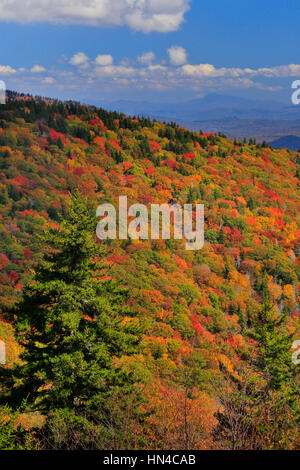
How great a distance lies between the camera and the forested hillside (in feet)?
40.0

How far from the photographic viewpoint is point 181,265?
71.3 m

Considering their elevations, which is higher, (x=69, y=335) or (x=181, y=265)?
(x=69, y=335)

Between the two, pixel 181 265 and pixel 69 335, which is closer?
pixel 69 335

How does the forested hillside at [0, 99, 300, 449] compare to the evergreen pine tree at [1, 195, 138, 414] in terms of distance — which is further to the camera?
the forested hillside at [0, 99, 300, 449]

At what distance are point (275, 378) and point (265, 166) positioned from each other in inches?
4995

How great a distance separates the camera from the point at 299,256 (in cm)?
9431

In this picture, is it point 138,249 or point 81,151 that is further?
point 81,151

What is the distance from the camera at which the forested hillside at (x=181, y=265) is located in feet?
40.0

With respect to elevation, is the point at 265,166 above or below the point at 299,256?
above

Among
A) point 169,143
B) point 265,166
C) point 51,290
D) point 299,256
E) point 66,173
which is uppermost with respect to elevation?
point 169,143

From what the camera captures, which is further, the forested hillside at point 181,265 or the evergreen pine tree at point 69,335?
the forested hillside at point 181,265
